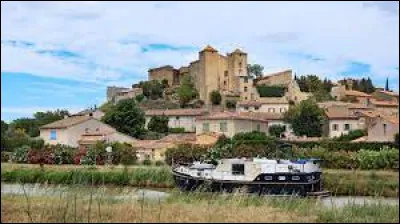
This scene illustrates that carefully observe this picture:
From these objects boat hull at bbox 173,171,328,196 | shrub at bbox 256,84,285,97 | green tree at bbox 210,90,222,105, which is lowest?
boat hull at bbox 173,171,328,196

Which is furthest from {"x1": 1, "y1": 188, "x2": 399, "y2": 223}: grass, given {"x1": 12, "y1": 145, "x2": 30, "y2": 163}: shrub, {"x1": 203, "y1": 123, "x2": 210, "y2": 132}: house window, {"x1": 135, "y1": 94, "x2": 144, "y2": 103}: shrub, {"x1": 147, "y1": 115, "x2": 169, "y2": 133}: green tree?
{"x1": 135, "y1": 94, "x2": 144, "y2": 103}: shrub

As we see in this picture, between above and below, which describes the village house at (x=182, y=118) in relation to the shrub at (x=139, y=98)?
below

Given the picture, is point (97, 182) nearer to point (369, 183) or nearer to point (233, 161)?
point (233, 161)

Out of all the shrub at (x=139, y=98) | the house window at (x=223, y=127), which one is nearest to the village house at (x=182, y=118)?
the house window at (x=223, y=127)

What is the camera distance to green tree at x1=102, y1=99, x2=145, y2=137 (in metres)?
68.1

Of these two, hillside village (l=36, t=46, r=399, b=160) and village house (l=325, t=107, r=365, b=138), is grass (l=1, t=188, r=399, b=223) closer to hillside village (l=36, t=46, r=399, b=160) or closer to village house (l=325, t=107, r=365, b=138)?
hillside village (l=36, t=46, r=399, b=160)

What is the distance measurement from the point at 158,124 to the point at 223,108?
22.3 meters

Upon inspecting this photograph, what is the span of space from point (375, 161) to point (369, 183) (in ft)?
23.9

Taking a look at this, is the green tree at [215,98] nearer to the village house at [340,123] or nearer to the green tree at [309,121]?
the village house at [340,123]

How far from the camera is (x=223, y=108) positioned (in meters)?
98.2

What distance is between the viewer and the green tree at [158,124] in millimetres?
77625

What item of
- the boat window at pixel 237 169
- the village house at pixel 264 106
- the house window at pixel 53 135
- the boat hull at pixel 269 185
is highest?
the village house at pixel 264 106

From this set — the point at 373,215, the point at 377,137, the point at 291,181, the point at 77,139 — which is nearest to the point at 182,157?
the point at 291,181

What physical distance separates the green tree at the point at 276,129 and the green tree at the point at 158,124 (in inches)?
518
